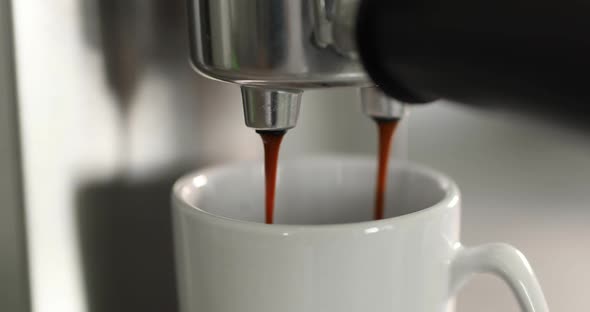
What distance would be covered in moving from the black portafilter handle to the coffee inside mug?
0.51 ft

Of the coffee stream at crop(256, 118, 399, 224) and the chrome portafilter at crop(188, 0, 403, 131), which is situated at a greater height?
the chrome portafilter at crop(188, 0, 403, 131)

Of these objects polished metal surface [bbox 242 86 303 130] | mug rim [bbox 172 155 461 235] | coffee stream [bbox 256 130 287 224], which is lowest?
mug rim [bbox 172 155 461 235]

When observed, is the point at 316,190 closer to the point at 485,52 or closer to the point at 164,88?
the point at 164,88

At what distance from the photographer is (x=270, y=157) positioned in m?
0.28


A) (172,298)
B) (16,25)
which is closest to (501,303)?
(172,298)

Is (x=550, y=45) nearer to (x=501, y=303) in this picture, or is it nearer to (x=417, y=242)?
(x=417, y=242)

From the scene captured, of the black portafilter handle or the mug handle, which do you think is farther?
the mug handle

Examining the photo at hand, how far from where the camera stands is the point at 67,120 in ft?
0.91

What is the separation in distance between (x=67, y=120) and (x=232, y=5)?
88 mm

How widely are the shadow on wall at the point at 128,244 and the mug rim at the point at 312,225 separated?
0.02 m

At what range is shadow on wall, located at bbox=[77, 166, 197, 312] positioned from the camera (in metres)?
0.30

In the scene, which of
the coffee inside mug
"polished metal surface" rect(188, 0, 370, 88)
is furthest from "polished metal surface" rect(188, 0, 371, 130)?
the coffee inside mug

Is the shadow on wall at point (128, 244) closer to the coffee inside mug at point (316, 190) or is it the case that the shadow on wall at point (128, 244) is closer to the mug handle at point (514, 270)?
the coffee inside mug at point (316, 190)

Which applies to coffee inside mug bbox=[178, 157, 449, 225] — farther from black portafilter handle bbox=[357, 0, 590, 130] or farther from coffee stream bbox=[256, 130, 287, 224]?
black portafilter handle bbox=[357, 0, 590, 130]
